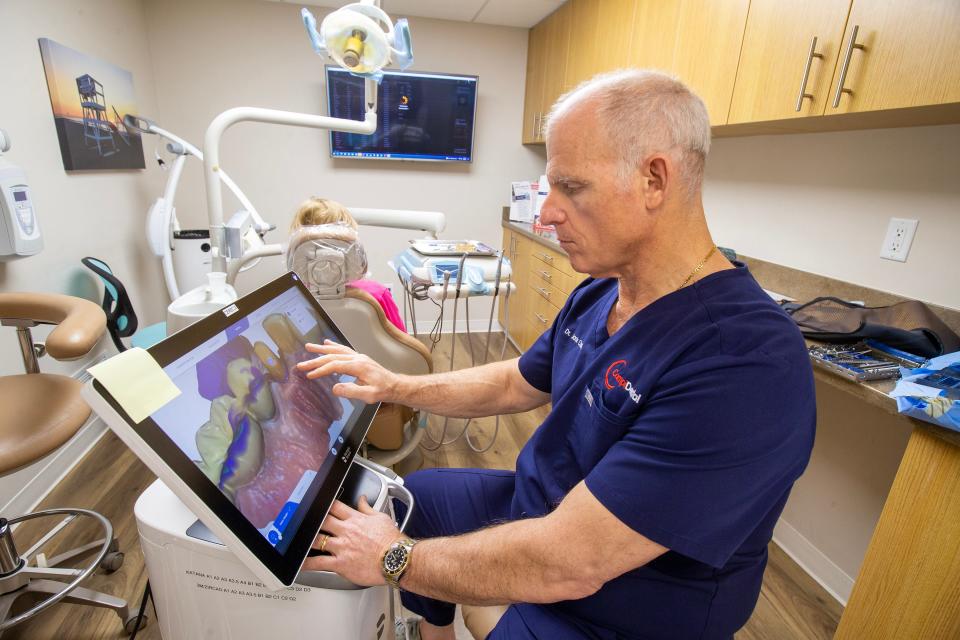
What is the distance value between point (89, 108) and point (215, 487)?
258 centimetres

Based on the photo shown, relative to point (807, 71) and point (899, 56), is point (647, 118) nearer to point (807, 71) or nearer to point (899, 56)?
point (899, 56)

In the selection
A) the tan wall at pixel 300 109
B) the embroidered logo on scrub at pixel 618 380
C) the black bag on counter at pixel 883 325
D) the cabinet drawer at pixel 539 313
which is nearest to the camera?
the embroidered logo on scrub at pixel 618 380

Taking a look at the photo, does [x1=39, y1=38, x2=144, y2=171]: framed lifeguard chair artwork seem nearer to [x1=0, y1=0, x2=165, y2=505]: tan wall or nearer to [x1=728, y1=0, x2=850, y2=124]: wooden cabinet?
[x1=0, y1=0, x2=165, y2=505]: tan wall

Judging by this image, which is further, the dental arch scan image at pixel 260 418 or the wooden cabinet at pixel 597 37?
the wooden cabinet at pixel 597 37

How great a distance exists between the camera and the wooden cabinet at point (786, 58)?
4.51ft

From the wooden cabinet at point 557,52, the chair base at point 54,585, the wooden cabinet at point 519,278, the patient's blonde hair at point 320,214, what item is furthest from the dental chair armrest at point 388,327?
the wooden cabinet at point 557,52

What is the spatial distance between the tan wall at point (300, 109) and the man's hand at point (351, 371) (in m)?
2.89

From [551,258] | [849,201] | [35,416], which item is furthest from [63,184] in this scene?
[849,201]

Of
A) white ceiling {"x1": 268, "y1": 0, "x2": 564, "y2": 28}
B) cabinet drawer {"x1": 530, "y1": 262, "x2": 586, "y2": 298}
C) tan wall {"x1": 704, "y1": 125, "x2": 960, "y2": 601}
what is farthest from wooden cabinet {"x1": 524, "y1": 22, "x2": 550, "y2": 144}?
tan wall {"x1": 704, "y1": 125, "x2": 960, "y2": 601}

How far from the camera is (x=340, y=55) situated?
1226mm

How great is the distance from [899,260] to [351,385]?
5.48ft

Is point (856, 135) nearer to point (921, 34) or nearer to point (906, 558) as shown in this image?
point (921, 34)

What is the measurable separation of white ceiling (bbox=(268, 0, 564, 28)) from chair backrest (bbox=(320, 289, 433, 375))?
255 cm

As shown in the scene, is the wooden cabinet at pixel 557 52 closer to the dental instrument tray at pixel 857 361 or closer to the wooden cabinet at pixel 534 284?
the wooden cabinet at pixel 534 284
